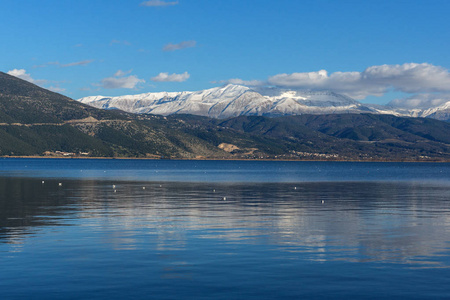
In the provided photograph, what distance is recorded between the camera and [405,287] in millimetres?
30844

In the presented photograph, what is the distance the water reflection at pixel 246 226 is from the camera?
139 ft

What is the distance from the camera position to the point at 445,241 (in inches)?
1861

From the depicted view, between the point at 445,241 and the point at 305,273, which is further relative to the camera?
the point at 445,241

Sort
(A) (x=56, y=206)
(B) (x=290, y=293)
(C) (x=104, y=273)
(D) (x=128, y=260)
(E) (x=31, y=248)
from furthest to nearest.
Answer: (A) (x=56, y=206), (E) (x=31, y=248), (D) (x=128, y=260), (C) (x=104, y=273), (B) (x=290, y=293)

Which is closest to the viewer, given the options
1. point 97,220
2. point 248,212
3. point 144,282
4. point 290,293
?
point 290,293

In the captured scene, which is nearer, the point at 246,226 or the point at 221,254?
the point at 221,254

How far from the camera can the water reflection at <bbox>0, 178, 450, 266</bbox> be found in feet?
139

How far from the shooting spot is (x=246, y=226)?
56.3 meters

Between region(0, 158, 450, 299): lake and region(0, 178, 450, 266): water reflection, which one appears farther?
region(0, 178, 450, 266): water reflection

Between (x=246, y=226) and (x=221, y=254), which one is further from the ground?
(x=246, y=226)

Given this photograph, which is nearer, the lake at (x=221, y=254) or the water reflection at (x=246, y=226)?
the lake at (x=221, y=254)

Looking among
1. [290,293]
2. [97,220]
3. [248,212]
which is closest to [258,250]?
[290,293]

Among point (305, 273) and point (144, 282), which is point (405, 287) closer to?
point (305, 273)

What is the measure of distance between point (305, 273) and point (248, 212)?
123ft
